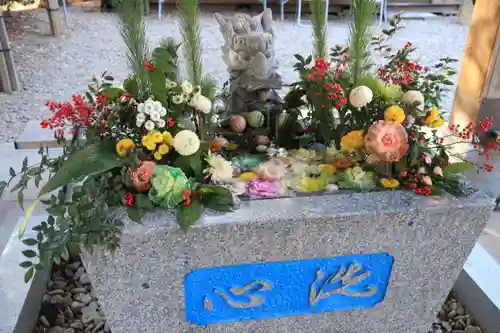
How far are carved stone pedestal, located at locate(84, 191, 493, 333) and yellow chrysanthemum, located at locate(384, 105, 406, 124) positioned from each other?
201 millimetres

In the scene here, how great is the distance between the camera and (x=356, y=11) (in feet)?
4.22

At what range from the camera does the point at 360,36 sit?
4.29ft

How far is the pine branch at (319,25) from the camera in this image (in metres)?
1.36

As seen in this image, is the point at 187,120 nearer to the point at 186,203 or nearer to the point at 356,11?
the point at 186,203

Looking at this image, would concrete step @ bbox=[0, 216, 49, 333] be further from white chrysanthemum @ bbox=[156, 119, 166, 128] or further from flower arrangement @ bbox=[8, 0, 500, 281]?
white chrysanthemum @ bbox=[156, 119, 166, 128]

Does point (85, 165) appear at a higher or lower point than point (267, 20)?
lower

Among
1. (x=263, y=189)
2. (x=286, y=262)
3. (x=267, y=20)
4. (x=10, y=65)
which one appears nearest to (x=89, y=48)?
(x=10, y=65)

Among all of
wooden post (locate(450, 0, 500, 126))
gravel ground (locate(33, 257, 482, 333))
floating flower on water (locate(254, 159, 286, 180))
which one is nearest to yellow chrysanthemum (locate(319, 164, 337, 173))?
floating flower on water (locate(254, 159, 286, 180))

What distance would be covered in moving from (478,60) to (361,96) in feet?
5.94

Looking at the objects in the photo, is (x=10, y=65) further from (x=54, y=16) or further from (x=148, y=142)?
(x=148, y=142)

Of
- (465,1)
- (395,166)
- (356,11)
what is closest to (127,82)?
(356,11)

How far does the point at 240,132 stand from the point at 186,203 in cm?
42

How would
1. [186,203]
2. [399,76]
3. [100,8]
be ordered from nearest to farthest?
[186,203] < [399,76] < [100,8]

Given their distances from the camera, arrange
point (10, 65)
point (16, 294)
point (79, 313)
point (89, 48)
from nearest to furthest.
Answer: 1. point (16, 294)
2. point (79, 313)
3. point (10, 65)
4. point (89, 48)
